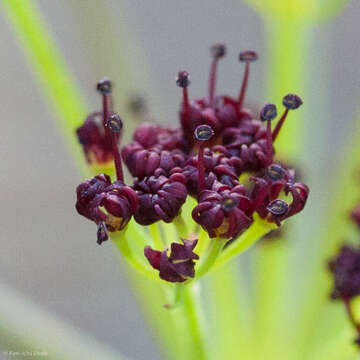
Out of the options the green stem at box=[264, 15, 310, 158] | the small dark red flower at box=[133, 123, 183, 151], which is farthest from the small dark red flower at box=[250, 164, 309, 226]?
the green stem at box=[264, 15, 310, 158]

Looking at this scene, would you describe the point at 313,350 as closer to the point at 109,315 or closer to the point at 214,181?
the point at 214,181

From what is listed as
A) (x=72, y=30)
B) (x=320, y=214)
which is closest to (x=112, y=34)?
(x=320, y=214)

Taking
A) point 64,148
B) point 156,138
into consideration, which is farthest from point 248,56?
point 64,148

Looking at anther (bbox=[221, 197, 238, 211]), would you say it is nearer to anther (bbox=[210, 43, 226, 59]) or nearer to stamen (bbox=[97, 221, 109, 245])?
stamen (bbox=[97, 221, 109, 245])

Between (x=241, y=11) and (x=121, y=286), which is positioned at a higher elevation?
(x=241, y=11)

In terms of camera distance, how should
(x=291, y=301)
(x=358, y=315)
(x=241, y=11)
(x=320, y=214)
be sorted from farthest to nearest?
(x=241, y=11) → (x=320, y=214) → (x=291, y=301) → (x=358, y=315)

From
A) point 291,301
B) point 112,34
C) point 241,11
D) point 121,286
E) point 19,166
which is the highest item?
point 112,34

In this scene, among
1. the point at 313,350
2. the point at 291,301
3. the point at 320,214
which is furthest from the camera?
the point at 320,214
